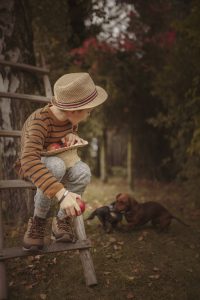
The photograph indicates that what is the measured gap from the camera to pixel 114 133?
9.30 m

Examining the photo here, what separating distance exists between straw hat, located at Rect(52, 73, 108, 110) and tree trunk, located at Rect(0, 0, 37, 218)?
1763 millimetres

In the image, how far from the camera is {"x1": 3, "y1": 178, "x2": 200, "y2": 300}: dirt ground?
10.2ft

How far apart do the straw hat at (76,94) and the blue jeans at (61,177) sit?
1.47ft

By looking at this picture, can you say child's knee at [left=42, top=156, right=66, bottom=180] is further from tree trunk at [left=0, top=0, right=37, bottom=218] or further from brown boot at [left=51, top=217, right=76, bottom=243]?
tree trunk at [left=0, top=0, right=37, bottom=218]

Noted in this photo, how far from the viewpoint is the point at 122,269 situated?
3.55m

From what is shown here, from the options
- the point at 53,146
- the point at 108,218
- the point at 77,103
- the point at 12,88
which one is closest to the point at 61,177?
the point at 53,146

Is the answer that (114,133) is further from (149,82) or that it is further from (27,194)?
(27,194)

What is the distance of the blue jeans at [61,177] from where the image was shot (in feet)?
9.67

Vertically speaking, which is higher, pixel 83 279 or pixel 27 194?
pixel 27 194

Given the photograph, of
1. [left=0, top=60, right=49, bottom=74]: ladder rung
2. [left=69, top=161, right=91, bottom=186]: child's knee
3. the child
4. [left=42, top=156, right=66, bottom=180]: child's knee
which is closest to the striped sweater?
the child

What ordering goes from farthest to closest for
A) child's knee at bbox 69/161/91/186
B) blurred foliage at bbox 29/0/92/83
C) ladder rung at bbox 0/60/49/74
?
blurred foliage at bbox 29/0/92/83 < ladder rung at bbox 0/60/49/74 < child's knee at bbox 69/161/91/186

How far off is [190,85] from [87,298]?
14.3 ft

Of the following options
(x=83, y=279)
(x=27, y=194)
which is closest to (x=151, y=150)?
(x=27, y=194)

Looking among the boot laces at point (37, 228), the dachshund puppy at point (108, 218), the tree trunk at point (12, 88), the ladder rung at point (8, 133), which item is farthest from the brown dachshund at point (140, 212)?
the boot laces at point (37, 228)
